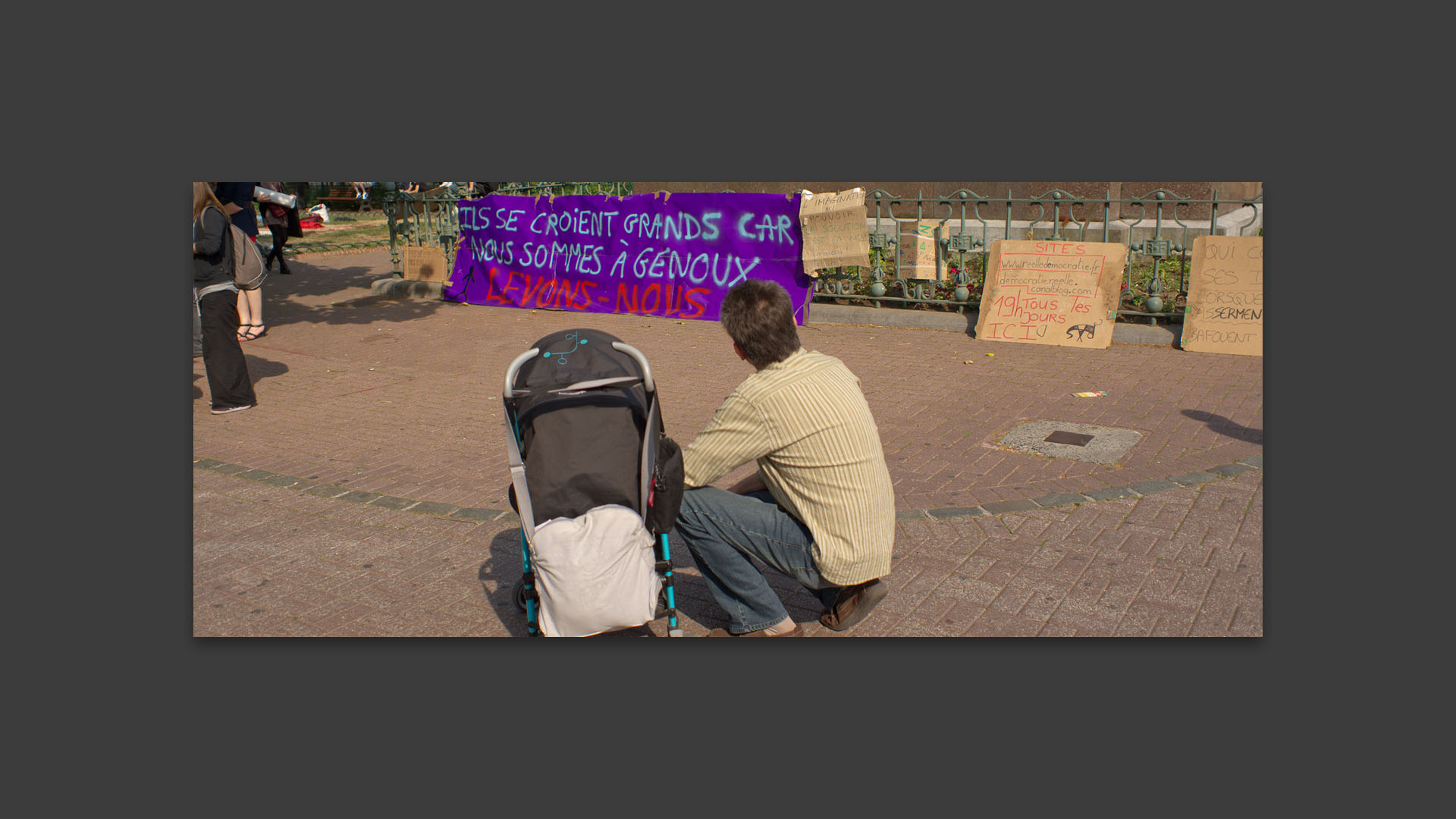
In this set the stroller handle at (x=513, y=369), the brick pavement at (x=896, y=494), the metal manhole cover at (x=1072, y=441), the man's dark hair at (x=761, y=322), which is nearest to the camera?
the stroller handle at (x=513, y=369)

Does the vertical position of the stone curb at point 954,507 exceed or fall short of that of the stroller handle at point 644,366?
it falls short

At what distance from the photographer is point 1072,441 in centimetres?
669

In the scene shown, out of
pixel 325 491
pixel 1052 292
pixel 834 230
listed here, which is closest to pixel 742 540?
pixel 325 491

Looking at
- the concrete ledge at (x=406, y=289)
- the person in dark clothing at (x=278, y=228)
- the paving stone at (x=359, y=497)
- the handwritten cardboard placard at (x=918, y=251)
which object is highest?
the person in dark clothing at (x=278, y=228)

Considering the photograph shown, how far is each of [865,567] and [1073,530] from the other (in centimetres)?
172

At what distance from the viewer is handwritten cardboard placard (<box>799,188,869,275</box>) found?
10.8 m

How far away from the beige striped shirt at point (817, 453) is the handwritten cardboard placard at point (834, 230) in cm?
716

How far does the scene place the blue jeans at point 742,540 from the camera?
12.7 feet

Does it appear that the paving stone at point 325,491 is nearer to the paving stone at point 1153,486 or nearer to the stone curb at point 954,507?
the stone curb at point 954,507

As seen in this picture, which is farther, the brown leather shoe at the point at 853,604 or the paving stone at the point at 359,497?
the paving stone at the point at 359,497

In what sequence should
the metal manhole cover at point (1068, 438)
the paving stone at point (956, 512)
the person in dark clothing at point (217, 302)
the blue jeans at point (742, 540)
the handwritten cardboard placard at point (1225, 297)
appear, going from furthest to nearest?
the handwritten cardboard placard at point (1225, 297), the person in dark clothing at point (217, 302), the metal manhole cover at point (1068, 438), the paving stone at point (956, 512), the blue jeans at point (742, 540)

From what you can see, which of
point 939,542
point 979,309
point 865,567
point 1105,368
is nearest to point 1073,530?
point 939,542

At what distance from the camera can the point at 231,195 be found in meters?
10.1

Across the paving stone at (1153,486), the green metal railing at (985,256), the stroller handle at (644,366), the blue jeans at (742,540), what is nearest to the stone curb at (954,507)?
the paving stone at (1153,486)
